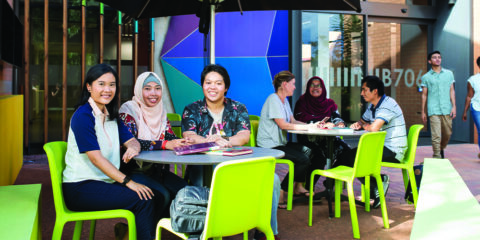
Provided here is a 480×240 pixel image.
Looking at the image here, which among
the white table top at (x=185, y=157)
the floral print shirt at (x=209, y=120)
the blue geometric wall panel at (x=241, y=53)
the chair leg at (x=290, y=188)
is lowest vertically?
the chair leg at (x=290, y=188)

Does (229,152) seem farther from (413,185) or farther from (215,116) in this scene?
(413,185)

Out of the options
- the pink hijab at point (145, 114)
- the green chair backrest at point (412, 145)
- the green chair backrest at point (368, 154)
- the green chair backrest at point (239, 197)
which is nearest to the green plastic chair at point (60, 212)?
the green chair backrest at point (239, 197)

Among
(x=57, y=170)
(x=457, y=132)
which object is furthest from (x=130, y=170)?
(x=457, y=132)

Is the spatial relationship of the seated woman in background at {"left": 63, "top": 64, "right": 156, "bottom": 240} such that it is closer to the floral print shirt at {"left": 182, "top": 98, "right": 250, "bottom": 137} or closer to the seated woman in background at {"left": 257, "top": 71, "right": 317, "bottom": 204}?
the floral print shirt at {"left": 182, "top": 98, "right": 250, "bottom": 137}

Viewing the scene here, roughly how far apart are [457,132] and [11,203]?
9.46 metres

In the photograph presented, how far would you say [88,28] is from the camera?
7.82m

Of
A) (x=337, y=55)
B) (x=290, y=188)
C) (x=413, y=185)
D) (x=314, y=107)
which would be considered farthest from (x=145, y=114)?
(x=337, y=55)

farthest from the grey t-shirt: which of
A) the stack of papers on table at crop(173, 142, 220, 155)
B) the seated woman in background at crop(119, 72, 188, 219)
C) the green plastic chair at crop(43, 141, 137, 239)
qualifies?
the green plastic chair at crop(43, 141, 137, 239)

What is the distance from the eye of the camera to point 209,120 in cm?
336

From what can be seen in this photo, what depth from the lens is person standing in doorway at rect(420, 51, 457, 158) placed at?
685cm

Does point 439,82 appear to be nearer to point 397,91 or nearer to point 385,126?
point 397,91

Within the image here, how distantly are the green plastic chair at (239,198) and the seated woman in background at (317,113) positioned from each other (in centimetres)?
262

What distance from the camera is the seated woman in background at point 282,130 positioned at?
424 centimetres

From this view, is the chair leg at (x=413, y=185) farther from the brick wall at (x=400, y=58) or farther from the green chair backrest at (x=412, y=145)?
the brick wall at (x=400, y=58)
